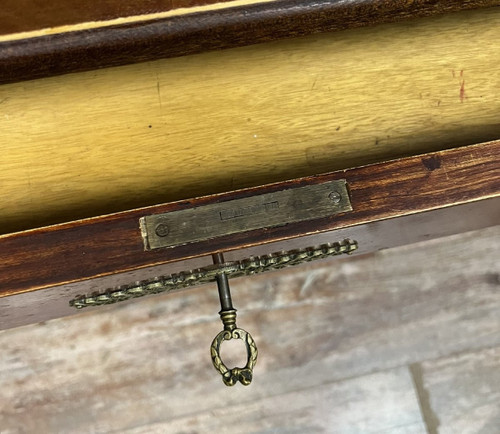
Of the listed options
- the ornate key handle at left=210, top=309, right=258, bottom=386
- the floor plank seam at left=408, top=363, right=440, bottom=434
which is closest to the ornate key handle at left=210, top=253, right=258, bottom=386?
the ornate key handle at left=210, top=309, right=258, bottom=386

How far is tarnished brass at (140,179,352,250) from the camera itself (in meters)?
0.70

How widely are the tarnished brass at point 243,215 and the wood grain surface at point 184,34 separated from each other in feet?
0.61

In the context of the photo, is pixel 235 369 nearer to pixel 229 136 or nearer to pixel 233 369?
pixel 233 369

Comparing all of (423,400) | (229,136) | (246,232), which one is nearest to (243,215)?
(246,232)

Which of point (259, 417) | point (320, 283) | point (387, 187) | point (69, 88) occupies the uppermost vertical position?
point (69, 88)

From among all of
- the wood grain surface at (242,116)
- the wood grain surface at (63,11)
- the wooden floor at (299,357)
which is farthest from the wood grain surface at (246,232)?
the wooden floor at (299,357)

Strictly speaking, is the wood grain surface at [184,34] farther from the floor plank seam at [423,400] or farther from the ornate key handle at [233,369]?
the floor plank seam at [423,400]

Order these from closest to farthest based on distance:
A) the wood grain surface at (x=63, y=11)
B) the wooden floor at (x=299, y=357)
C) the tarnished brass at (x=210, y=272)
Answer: the wood grain surface at (x=63, y=11)
the tarnished brass at (x=210, y=272)
the wooden floor at (x=299, y=357)

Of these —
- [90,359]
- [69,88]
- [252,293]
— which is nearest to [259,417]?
[252,293]

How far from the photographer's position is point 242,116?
2.71 ft

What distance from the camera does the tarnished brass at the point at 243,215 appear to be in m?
0.70

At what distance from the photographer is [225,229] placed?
27.7 inches

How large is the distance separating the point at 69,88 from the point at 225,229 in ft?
0.96

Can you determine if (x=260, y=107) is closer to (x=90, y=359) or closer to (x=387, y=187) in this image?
(x=387, y=187)
